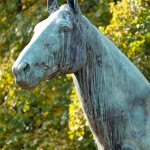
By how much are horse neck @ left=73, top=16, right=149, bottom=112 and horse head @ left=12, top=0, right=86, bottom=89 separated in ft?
0.22

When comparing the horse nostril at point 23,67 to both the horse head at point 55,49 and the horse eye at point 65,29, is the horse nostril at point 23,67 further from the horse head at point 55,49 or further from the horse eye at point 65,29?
the horse eye at point 65,29

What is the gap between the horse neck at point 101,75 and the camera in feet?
16.1

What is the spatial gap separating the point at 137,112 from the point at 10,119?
29.0 ft

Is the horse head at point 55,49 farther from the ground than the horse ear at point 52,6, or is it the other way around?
the horse ear at point 52,6

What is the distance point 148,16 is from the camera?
34.1ft

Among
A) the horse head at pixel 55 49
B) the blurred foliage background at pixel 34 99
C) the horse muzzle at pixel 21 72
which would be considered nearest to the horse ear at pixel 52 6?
the horse head at pixel 55 49

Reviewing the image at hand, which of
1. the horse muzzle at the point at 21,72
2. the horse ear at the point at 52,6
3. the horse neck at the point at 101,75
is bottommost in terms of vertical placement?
the horse neck at the point at 101,75

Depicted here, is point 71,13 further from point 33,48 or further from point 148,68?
point 148,68

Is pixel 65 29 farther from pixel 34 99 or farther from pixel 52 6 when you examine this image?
pixel 34 99

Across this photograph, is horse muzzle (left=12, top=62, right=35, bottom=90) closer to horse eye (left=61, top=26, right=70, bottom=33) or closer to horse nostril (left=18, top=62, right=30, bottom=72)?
horse nostril (left=18, top=62, right=30, bottom=72)

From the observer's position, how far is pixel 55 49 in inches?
188

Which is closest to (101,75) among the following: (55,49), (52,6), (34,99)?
(55,49)

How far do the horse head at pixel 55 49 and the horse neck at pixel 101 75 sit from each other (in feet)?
0.22

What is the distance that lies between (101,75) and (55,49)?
0.35m
